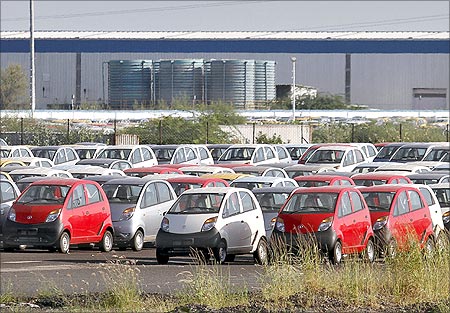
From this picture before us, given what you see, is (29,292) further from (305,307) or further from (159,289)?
(305,307)

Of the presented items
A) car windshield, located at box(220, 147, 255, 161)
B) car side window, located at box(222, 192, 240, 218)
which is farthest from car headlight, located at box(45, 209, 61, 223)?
car windshield, located at box(220, 147, 255, 161)

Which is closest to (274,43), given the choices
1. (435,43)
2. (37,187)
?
(435,43)

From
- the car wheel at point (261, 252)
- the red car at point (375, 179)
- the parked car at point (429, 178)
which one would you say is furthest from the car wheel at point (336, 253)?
the parked car at point (429, 178)

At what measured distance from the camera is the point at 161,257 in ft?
67.6

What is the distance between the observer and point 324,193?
2112 cm

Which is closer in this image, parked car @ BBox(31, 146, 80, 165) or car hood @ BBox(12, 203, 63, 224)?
car hood @ BBox(12, 203, 63, 224)

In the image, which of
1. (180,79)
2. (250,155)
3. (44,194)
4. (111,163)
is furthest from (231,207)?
(180,79)

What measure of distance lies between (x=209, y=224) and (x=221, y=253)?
58cm

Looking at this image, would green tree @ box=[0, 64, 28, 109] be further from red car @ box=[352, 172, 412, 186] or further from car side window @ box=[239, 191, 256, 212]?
car side window @ box=[239, 191, 256, 212]

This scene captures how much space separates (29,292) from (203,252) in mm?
6229

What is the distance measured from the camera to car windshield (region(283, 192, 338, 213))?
2077 cm

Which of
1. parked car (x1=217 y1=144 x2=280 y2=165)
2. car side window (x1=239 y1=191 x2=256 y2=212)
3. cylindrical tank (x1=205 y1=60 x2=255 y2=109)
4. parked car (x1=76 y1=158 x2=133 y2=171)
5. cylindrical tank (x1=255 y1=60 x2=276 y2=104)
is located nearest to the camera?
car side window (x1=239 y1=191 x2=256 y2=212)

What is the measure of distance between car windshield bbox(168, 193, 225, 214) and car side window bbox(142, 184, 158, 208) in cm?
279

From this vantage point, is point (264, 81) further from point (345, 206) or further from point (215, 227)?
point (215, 227)
